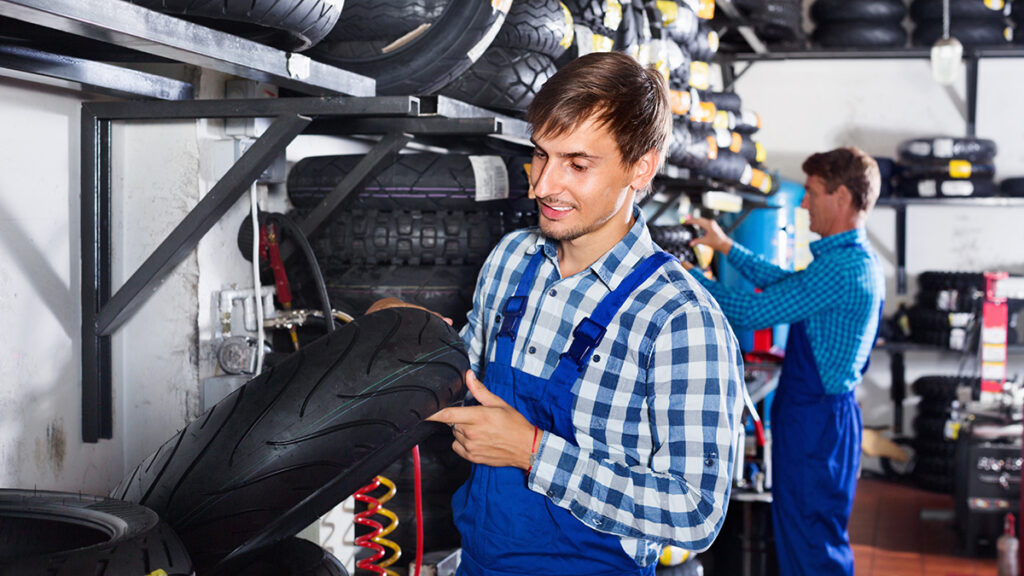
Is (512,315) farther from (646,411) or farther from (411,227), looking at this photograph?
(411,227)

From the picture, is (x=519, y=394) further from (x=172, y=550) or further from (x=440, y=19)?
(x=440, y=19)

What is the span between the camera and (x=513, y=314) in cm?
175

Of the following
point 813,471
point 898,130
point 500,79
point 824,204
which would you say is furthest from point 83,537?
point 898,130

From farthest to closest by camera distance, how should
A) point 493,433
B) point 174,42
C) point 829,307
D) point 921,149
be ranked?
1. point 921,149
2. point 829,307
3. point 493,433
4. point 174,42

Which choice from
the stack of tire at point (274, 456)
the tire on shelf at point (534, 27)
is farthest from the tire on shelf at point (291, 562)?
the tire on shelf at point (534, 27)

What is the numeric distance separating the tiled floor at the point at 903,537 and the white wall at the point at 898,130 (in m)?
1.07

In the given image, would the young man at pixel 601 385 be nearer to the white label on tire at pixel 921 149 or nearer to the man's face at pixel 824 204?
the man's face at pixel 824 204

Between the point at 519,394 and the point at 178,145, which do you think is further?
the point at 178,145

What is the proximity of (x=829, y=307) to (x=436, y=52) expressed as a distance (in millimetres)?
2102

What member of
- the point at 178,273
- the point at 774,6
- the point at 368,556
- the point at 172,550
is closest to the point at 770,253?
the point at 774,6

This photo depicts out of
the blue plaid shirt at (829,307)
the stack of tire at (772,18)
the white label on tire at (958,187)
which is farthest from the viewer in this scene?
the white label on tire at (958,187)

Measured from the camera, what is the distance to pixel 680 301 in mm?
1547

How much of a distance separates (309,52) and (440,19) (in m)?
0.40

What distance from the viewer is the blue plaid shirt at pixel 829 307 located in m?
3.54
